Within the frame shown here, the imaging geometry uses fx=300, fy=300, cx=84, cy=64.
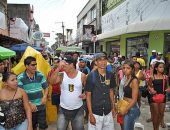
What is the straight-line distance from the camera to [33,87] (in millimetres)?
5293

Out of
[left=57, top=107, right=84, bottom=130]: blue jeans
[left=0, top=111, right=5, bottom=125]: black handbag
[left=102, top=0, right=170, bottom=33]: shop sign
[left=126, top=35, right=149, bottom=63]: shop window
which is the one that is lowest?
[left=57, top=107, right=84, bottom=130]: blue jeans

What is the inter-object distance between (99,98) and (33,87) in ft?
4.37

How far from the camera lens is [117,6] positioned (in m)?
21.1

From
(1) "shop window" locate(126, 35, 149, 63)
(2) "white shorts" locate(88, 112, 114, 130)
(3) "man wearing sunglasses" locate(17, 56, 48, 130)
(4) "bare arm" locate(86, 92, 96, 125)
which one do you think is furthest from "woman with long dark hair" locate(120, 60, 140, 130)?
(1) "shop window" locate(126, 35, 149, 63)

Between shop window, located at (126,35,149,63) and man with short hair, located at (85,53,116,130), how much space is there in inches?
465

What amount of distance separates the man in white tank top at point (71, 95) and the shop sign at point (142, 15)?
8.16m

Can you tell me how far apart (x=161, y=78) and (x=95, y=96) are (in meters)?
2.08

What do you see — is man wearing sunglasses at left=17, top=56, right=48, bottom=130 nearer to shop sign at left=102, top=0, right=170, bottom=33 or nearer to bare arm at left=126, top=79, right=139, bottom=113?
bare arm at left=126, top=79, right=139, bottom=113

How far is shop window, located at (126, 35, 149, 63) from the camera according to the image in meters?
16.3

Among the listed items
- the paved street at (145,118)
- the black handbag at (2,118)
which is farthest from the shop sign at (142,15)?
the black handbag at (2,118)

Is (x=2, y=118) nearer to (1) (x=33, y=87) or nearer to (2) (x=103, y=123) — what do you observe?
(1) (x=33, y=87)

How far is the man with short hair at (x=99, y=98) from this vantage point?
4586 millimetres

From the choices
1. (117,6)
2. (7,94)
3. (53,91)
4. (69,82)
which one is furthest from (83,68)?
(117,6)

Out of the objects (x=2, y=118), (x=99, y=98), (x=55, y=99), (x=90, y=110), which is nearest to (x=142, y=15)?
(x=55, y=99)
